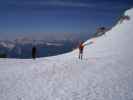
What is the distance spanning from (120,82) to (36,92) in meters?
9.00

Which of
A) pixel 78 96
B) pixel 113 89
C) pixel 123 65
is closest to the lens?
pixel 78 96

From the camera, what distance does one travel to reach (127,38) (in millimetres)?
73562

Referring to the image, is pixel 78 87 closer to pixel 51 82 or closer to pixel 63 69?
pixel 51 82

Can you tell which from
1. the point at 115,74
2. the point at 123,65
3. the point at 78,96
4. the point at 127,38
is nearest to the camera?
the point at 78,96

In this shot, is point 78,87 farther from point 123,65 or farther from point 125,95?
point 123,65

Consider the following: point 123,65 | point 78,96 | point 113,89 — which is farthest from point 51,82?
point 123,65

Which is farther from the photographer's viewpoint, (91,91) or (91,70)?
(91,70)

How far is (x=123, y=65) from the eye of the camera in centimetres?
3356

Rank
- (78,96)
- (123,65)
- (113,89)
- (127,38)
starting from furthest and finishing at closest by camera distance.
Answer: (127,38)
(123,65)
(113,89)
(78,96)

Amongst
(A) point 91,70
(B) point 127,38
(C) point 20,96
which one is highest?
(B) point 127,38

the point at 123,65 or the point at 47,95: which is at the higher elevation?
the point at 123,65

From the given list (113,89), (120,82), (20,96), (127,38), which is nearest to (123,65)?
(120,82)

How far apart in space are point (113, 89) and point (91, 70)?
6.79 meters

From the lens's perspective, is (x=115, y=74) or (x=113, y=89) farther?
(x=115, y=74)
